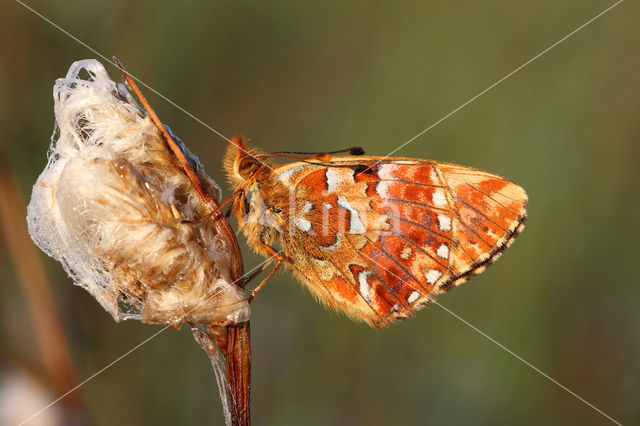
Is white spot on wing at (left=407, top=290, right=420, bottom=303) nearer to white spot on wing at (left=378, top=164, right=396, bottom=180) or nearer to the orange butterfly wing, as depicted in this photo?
the orange butterfly wing

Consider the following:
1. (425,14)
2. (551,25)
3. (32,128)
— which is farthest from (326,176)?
(551,25)

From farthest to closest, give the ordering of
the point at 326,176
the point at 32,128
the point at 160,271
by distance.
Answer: the point at 32,128, the point at 326,176, the point at 160,271

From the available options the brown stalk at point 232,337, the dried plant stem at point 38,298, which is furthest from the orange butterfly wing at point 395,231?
the dried plant stem at point 38,298

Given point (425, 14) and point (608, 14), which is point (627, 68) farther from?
point (425, 14)

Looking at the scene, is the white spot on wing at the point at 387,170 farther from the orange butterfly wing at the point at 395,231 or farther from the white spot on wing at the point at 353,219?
the white spot on wing at the point at 353,219

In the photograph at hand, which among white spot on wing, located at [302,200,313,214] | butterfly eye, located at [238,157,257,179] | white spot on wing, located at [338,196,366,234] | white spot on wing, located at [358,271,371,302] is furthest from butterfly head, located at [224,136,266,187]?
white spot on wing, located at [358,271,371,302]

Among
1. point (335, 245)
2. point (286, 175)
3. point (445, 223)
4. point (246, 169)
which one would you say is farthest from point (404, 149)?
point (246, 169)
